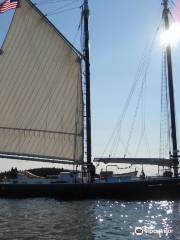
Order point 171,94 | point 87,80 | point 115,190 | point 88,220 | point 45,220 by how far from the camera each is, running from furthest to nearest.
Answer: point 87,80
point 171,94
point 115,190
point 88,220
point 45,220

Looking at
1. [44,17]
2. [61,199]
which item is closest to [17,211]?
[61,199]

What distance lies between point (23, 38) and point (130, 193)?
63.4 feet

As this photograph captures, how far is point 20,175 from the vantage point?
57031 mm

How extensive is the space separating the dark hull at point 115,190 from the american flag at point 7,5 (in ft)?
57.4

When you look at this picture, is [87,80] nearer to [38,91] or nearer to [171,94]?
[38,91]

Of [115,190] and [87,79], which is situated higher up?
[87,79]

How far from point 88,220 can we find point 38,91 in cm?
2305

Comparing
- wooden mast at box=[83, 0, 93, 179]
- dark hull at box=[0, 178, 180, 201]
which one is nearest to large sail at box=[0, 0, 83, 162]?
wooden mast at box=[83, 0, 93, 179]

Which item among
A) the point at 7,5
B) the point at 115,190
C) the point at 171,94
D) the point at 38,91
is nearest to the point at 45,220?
the point at 115,190

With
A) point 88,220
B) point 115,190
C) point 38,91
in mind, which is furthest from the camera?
point 38,91

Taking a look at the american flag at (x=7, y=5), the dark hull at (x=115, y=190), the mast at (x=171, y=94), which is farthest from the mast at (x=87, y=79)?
the mast at (x=171, y=94)

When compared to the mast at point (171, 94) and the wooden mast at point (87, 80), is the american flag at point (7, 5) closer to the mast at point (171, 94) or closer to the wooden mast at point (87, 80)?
the wooden mast at point (87, 80)

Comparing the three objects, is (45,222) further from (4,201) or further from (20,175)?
(20,175)

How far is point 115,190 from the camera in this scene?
51219mm
